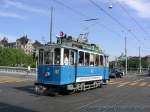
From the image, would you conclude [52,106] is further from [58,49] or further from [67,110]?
[58,49]

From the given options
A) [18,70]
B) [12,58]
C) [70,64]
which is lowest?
[70,64]

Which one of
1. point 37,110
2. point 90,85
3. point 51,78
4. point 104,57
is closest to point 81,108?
point 37,110

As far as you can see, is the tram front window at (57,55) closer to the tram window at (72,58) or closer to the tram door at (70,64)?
the tram door at (70,64)

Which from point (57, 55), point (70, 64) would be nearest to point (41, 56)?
point (57, 55)

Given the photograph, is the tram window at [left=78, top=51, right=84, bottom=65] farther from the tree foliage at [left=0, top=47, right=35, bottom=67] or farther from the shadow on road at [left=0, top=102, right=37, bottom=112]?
the tree foliage at [left=0, top=47, right=35, bottom=67]

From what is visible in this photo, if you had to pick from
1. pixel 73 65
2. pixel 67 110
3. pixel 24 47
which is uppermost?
pixel 24 47

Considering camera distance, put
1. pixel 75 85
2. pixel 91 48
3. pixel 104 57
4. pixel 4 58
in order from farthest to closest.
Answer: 1. pixel 4 58
2. pixel 104 57
3. pixel 91 48
4. pixel 75 85

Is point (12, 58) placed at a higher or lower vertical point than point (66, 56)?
higher

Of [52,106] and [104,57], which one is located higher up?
[104,57]

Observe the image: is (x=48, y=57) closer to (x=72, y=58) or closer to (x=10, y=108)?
(x=72, y=58)

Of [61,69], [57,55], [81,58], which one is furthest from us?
[81,58]

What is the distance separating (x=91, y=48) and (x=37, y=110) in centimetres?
1322

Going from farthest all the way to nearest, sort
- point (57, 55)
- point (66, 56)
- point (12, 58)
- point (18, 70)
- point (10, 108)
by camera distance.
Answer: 1. point (12, 58)
2. point (18, 70)
3. point (66, 56)
4. point (57, 55)
5. point (10, 108)

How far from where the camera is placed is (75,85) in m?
25.7
